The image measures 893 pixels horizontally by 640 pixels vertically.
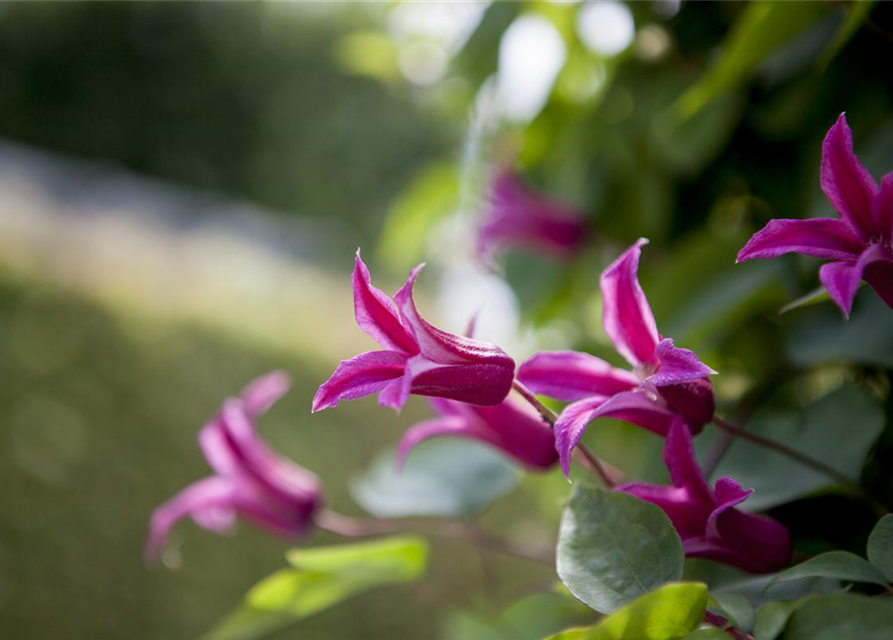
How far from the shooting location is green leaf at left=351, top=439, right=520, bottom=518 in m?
0.66

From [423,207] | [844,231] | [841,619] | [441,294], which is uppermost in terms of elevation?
[441,294]

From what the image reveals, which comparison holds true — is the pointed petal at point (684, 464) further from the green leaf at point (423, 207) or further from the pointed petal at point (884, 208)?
the green leaf at point (423, 207)

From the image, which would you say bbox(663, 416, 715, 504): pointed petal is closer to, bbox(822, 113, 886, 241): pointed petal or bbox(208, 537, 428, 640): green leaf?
bbox(822, 113, 886, 241): pointed petal

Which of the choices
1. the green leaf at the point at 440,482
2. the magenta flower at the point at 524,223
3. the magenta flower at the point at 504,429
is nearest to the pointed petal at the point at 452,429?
the magenta flower at the point at 504,429

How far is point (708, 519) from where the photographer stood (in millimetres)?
329

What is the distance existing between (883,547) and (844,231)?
0.11 meters

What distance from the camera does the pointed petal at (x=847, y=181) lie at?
11.6 inches

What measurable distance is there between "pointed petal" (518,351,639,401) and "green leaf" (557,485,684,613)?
0.18 ft

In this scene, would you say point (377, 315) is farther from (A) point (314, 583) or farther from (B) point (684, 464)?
(A) point (314, 583)

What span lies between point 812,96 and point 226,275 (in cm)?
330

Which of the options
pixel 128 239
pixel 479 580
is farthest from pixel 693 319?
pixel 128 239

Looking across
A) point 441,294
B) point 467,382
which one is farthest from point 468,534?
point 441,294

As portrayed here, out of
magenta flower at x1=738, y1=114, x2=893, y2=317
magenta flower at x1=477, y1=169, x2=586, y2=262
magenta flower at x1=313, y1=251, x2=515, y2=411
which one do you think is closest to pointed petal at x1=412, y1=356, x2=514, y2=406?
magenta flower at x1=313, y1=251, x2=515, y2=411

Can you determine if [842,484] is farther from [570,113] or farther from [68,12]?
[68,12]
